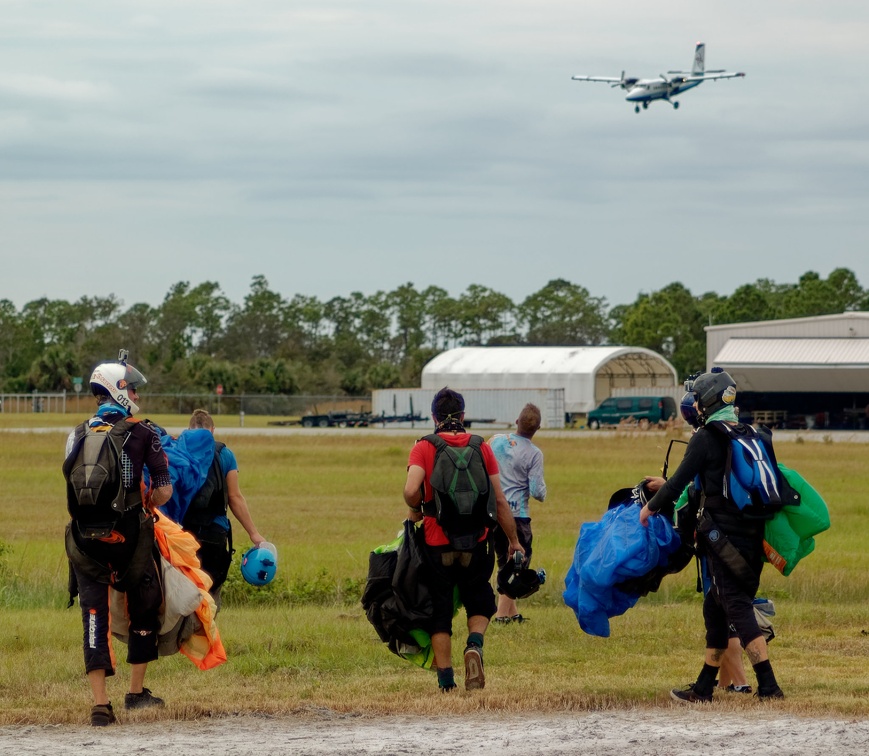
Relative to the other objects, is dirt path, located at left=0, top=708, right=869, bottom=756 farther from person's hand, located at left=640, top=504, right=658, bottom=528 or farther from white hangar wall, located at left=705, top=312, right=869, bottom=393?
white hangar wall, located at left=705, top=312, right=869, bottom=393

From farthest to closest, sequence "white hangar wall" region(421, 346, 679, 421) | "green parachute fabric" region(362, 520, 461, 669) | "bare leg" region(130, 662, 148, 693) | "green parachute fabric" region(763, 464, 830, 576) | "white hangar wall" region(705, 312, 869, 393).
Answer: "white hangar wall" region(421, 346, 679, 421), "white hangar wall" region(705, 312, 869, 393), "green parachute fabric" region(362, 520, 461, 669), "green parachute fabric" region(763, 464, 830, 576), "bare leg" region(130, 662, 148, 693)

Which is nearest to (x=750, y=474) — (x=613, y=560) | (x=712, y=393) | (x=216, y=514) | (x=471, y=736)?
(x=712, y=393)

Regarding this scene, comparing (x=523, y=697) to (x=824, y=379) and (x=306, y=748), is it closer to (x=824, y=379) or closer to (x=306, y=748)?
(x=306, y=748)

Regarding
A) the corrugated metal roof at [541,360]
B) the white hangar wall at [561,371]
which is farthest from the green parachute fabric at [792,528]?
the corrugated metal roof at [541,360]

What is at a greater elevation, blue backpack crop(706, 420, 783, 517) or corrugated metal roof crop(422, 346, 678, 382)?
corrugated metal roof crop(422, 346, 678, 382)

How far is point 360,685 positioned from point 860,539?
38.0 feet

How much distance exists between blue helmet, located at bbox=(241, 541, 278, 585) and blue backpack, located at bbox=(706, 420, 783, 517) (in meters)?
2.96

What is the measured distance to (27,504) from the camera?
77.4 ft

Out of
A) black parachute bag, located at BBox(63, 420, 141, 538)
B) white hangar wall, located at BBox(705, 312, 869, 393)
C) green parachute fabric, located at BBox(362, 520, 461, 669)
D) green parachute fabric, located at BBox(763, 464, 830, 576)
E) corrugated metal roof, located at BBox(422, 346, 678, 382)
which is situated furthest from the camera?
corrugated metal roof, located at BBox(422, 346, 678, 382)

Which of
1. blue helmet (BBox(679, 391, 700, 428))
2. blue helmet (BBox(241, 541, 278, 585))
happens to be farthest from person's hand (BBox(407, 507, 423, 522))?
blue helmet (BBox(679, 391, 700, 428))

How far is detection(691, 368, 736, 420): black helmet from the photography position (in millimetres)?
7430

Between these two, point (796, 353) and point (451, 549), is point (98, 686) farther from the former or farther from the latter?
point (796, 353)

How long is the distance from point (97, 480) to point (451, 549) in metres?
2.11

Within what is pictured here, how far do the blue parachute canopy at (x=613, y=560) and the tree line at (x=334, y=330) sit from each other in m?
88.7
